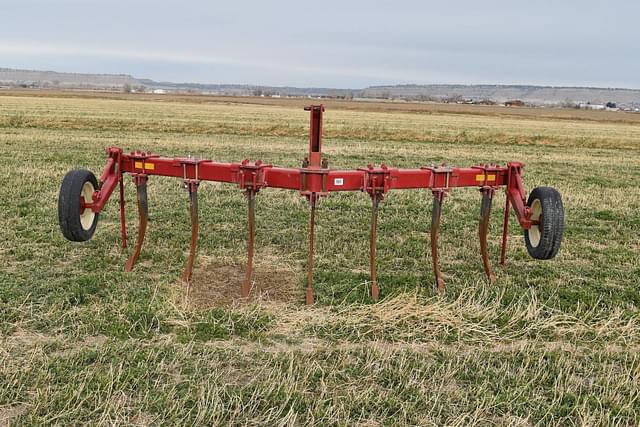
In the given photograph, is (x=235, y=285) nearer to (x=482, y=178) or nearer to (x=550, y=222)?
(x=482, y=178)

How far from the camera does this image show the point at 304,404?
3492 millimetres

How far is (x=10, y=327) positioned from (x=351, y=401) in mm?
2672

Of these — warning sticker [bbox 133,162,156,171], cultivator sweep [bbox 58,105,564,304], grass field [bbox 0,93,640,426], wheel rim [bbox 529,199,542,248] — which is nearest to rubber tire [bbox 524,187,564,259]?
cultivator sweep [bbox 58,105,564,304]

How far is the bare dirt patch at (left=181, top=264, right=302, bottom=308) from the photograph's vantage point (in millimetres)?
5254

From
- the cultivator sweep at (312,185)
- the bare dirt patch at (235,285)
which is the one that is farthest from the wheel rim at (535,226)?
the bare dirt patch at (235,285)

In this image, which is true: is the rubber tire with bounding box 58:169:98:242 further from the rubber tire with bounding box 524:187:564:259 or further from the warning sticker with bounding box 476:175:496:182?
the rubber tire with bounding box 524:187:564:259

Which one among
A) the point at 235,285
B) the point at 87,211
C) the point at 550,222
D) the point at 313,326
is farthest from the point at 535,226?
the point at 87,211

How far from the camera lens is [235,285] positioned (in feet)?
18.6

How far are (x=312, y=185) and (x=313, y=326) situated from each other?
1.22 metres

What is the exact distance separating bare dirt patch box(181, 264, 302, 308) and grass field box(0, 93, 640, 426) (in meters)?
0.03

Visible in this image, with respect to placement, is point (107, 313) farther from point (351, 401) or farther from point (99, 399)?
point (351, 401)

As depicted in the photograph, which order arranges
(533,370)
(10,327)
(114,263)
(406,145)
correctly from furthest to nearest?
(406,145) → (114,263) → (10,327) → (533,370)

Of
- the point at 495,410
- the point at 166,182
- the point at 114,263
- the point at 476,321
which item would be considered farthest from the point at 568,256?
the point at 166,182

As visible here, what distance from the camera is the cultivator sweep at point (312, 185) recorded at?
5188 millimetres
